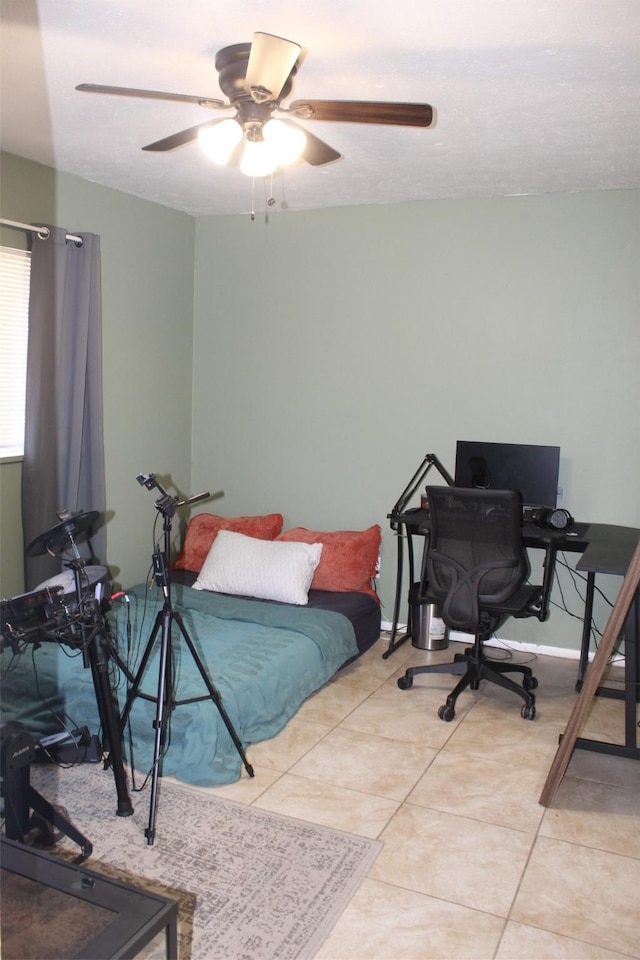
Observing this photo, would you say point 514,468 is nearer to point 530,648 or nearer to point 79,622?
point 530,648

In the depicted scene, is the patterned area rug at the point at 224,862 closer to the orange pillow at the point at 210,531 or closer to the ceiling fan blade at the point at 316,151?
the orange pillow at the point at 210,531

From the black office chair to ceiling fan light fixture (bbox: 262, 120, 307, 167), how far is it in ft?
5.10

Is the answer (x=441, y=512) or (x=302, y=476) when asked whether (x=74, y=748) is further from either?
(x=302, y=476)

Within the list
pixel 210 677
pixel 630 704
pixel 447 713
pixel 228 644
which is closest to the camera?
pixel 630 704

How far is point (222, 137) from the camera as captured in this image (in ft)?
8.44

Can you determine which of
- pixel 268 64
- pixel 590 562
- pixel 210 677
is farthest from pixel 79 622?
pixel 590 562

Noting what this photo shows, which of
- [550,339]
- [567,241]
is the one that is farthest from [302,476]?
[567,241]

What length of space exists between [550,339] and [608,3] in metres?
2.27

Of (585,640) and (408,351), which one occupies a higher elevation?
(408,351)

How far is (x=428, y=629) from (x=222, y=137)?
9.27 ft

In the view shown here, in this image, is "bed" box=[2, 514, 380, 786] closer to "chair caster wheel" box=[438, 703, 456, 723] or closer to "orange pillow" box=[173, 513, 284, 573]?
"orange pillow" box=[173, 513, 284, 573]

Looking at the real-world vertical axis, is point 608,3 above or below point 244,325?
above

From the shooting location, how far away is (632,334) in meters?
4.09

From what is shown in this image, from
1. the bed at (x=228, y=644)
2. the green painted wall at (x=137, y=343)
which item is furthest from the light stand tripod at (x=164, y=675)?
the green painted wall at (x=137, y=343)
